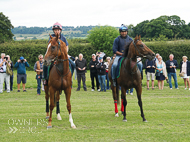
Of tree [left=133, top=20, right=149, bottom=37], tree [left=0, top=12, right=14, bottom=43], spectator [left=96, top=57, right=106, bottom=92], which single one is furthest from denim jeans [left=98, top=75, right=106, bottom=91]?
tree [left=133, top=20, right=149, bottom=37]

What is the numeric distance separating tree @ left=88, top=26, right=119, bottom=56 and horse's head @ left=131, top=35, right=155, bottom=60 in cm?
3076

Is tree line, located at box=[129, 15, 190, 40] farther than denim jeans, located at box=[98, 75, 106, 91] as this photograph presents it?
Yes

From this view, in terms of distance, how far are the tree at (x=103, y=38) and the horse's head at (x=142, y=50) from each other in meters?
30.8

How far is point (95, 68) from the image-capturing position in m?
19.4

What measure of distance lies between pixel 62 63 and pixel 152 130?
3.24 m

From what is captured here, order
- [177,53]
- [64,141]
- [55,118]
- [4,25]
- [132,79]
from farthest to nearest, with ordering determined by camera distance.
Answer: [4,25]
[177,53]
[55,118]
[132,79]
[64,141]

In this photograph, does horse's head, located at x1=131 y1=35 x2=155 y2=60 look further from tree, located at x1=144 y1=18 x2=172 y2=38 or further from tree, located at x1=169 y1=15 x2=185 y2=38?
tree, located at x1=169 y1=15 x2=185 y2=38

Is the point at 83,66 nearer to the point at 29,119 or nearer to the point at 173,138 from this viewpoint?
the point at 29,119

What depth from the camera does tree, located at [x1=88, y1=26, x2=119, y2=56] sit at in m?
39.4

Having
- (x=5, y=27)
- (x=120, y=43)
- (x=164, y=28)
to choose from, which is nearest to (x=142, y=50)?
(x=120, y=43)

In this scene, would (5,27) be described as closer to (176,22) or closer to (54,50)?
(176,22)

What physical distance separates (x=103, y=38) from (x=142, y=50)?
107ft

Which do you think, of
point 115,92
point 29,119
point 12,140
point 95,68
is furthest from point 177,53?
point 12,140

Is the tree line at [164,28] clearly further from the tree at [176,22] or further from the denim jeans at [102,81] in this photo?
the denim jeans at [102,81]
